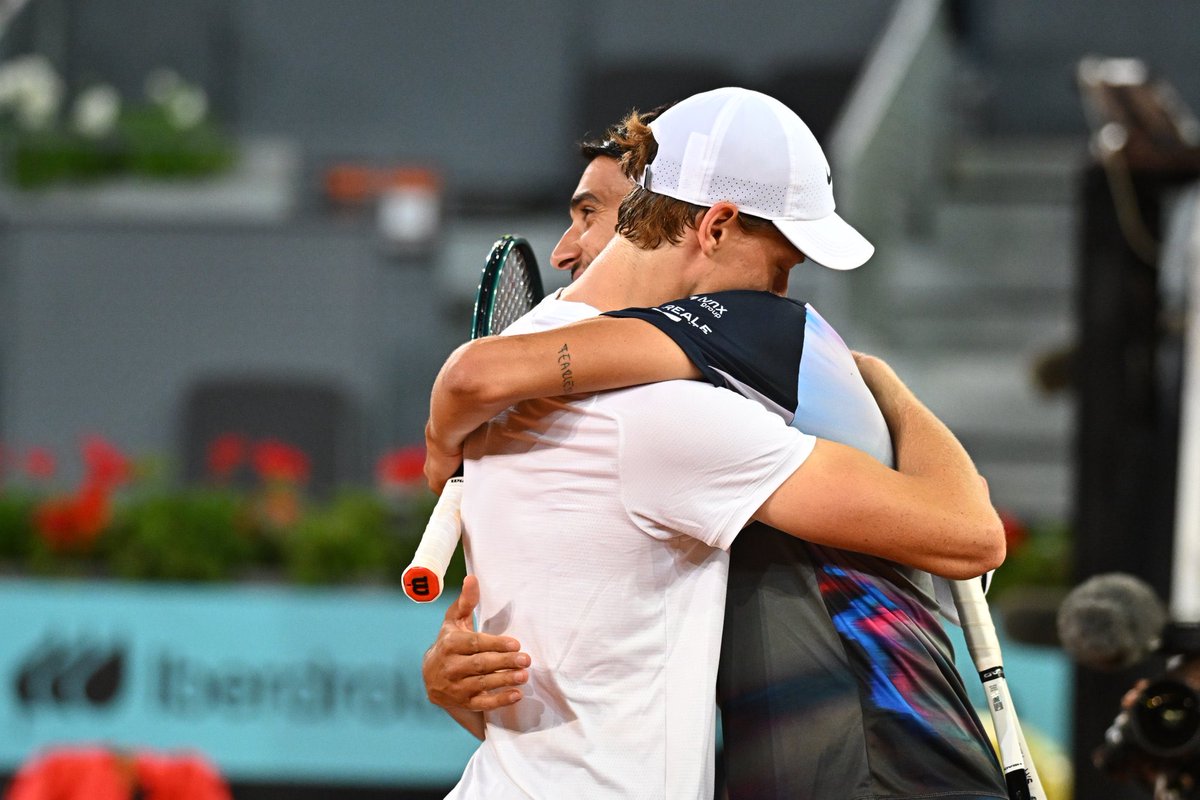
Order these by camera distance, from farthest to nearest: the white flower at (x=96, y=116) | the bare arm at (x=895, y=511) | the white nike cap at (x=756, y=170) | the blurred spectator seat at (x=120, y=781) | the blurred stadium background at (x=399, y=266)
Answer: the white flower at (x=96, y=116)
the blurred stadium background at (x=399, y=266)
the blurred spectator seat at (x=120, y=781)
the white nike cap at (x=756, y=170)
the bare arm at (x=895, y=511)

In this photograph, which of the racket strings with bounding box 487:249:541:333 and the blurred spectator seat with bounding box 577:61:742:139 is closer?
the racket strings with bounding box 487:249:541:333

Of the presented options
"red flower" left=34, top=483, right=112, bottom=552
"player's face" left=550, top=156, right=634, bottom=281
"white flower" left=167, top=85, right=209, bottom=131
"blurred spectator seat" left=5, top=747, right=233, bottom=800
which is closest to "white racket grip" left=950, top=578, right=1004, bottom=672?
"player's face" left=550, top=156, right=634, bottom=281

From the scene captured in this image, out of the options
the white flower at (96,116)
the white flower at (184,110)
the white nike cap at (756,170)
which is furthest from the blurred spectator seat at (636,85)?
the white nike cap at (756,170)

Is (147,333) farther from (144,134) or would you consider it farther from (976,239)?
(976,239)

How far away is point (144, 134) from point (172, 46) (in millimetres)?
1729

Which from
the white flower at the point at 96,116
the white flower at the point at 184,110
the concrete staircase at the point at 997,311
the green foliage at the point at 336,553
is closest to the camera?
the green foliage at the point at 336,553

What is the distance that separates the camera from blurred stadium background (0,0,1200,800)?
16.1 ft

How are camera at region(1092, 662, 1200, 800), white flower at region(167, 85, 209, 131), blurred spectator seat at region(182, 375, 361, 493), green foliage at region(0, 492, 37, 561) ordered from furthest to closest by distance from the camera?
white flower at region(167, 85, 209, 131)
blurred spectator seat at region(182, 375, 361, 493)
green foliage at region(0, 492, 37, 561)
camera at region(1092, 662, 1200, 800)

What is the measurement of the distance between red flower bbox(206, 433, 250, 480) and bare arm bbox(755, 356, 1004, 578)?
512 centimetres

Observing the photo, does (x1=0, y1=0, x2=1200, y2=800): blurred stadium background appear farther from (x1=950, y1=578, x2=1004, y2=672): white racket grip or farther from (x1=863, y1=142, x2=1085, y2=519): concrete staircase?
(x1=950, y1=578, x2=1004, y2=672): white racket grip

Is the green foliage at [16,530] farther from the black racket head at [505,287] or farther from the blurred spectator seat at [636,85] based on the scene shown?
the blurred spectator seat at [636,85]

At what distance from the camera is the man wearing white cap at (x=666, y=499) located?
166cm

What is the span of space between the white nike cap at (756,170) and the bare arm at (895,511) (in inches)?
9.5

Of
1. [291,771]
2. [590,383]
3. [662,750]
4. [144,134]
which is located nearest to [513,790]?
[662,750]
